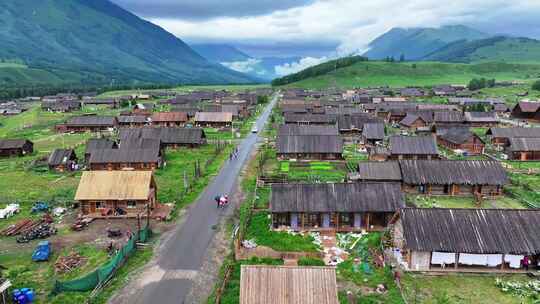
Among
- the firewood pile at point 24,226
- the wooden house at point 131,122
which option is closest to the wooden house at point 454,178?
the firewood pile at point 24,226

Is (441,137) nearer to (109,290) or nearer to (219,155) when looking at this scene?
(219,155)

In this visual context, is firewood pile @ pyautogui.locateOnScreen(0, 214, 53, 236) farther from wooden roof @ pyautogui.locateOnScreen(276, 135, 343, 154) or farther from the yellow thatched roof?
wooden roof @ pyautogui.locateOnScreen(276, 135, 343, 154)

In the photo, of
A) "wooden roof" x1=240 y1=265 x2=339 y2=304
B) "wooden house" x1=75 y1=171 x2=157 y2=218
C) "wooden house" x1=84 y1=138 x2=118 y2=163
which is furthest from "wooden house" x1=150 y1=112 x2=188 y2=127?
"wooden roof" x1=240 y1=265 x2=339 y2=304

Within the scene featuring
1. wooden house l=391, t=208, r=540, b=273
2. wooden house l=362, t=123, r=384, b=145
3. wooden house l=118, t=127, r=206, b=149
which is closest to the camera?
wooden house l=391, t=208, r=540, b=273

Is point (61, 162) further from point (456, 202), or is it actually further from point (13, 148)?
point (456, 202)

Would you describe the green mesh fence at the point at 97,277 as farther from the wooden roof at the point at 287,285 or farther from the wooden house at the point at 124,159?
the wooden house at the point at 124,159

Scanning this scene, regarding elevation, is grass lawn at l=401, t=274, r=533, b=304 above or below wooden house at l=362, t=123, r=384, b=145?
below
